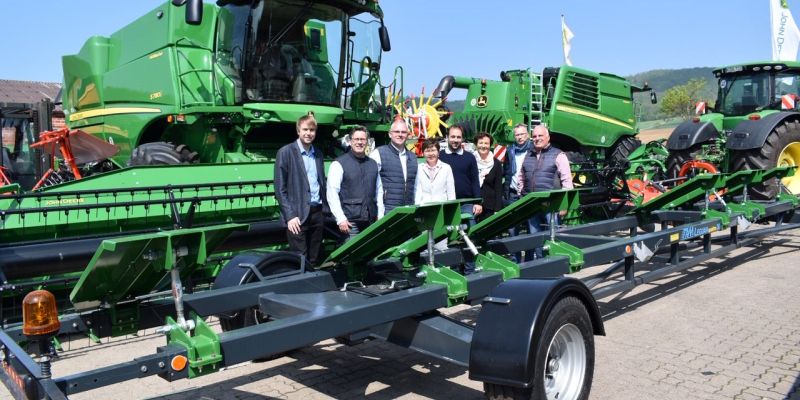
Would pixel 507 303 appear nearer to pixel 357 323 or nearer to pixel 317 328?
pixel 357 323

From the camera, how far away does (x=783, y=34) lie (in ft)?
64.6

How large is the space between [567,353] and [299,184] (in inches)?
92.1

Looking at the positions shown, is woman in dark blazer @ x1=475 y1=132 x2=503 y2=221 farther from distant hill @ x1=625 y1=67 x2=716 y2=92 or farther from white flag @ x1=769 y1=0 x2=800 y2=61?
distant hill @ x1=625 y1=67 x2=716 y2=92

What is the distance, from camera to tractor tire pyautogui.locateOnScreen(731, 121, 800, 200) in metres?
9.62

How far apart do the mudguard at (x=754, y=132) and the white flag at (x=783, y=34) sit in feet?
37.0

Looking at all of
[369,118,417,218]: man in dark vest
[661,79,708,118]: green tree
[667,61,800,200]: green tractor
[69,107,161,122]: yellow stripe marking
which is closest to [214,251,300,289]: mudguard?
[369,118,417,218]: man in dark vest

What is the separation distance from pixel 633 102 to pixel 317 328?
12080 millimetres

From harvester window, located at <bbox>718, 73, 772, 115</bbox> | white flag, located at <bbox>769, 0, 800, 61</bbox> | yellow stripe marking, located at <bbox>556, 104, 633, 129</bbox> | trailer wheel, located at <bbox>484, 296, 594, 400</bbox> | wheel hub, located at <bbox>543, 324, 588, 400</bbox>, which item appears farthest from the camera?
white flag, located at <bbox>769, 0, 800, 61</bbox>

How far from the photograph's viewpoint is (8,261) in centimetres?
485

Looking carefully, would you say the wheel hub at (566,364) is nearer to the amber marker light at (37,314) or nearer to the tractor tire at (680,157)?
the amber marker light at (37,314)

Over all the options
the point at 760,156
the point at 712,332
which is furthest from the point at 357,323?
the point at 760,156

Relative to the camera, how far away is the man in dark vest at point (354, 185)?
504 centimetres

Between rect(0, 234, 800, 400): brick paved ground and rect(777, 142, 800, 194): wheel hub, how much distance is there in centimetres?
472

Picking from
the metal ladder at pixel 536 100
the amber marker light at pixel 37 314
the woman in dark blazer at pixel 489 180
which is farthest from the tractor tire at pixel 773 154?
the amber marker light at pixel 37 314
